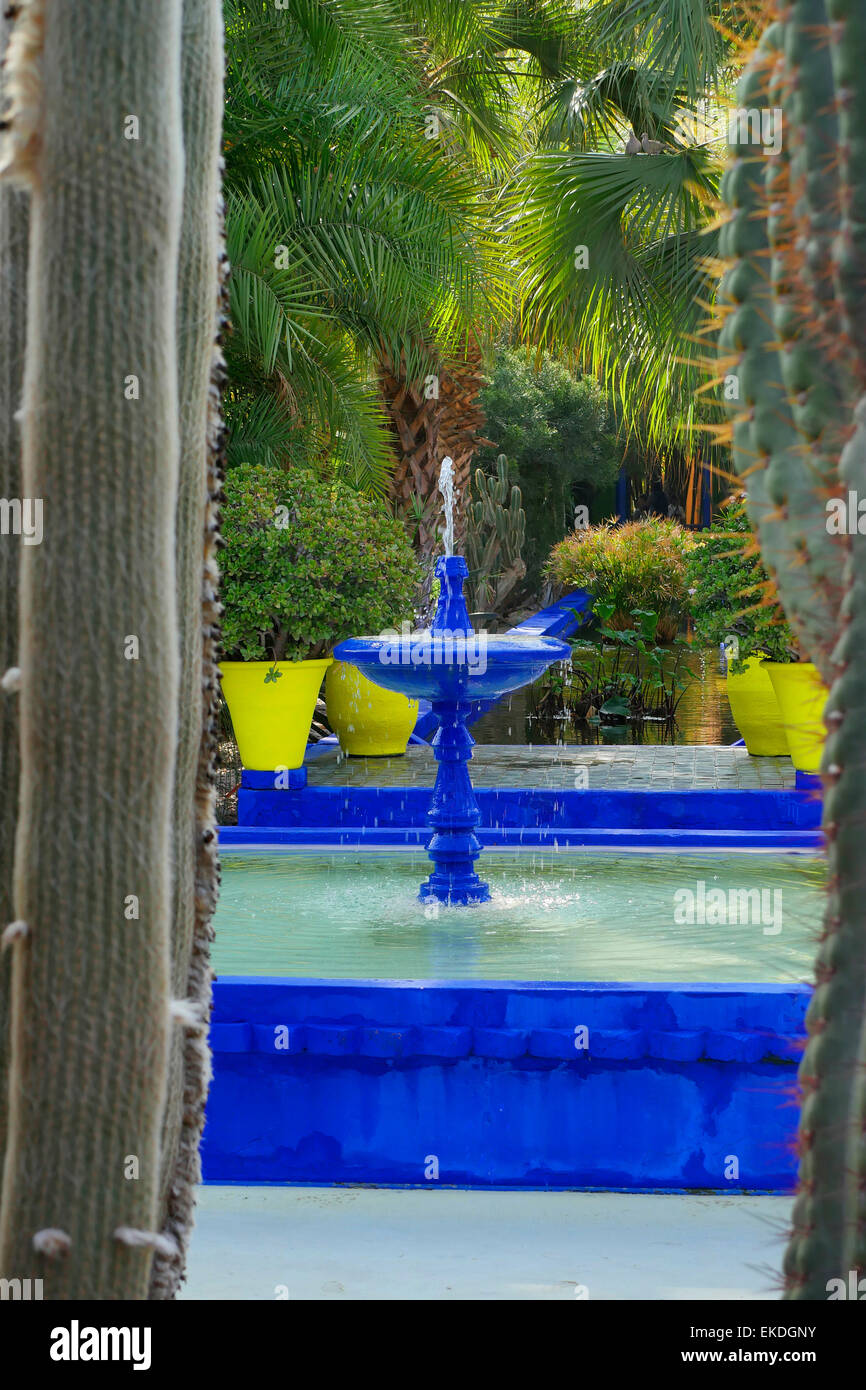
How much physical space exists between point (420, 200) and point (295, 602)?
8.07 feet

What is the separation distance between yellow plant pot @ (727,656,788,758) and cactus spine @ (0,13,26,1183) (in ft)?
25.9

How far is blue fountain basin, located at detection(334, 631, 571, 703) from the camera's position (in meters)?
5.60

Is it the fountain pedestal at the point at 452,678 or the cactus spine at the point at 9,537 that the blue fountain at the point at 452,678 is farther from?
the cactus spine at the point at 9,537

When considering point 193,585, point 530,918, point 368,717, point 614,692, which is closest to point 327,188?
point 368,717

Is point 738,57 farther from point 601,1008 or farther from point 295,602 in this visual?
point 295,602

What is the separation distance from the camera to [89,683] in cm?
154

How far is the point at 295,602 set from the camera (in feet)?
27.2

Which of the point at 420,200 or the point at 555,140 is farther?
the point at 555,140

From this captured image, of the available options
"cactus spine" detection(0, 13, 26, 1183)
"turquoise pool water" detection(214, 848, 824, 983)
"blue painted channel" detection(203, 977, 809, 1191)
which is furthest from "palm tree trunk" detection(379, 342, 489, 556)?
"cactus spine" detection(0, 13, 26, 1183)

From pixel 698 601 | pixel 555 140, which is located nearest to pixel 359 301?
pixel 555 140

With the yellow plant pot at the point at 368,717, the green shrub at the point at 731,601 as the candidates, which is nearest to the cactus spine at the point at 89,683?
the green shrub at the point at 731,601

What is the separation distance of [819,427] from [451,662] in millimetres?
4088

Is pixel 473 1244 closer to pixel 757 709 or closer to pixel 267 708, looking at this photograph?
pixel 267 708

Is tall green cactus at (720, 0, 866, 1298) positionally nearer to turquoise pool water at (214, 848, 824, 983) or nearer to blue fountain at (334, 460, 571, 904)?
turquoise pool water at (214, 848, 824, 983)
